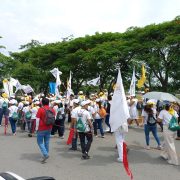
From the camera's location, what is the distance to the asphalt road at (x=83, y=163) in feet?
25.8

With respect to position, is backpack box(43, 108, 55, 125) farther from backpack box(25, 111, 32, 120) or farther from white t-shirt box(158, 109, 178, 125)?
backpack box(25, 111, 32, 120)

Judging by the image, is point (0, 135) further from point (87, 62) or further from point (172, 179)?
point (87, 62)

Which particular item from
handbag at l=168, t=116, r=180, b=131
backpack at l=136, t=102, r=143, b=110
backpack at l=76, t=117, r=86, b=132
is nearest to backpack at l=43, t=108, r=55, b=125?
backpack at l=76, t=117, r=86, b=132

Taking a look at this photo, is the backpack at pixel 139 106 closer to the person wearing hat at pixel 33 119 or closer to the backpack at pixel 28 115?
the backpack at pixel 28 115

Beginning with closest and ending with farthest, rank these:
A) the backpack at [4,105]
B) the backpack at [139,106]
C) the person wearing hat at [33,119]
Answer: the person wearing hat at [33,119] → the backpack at [4,105] → the backpack at [139,106]

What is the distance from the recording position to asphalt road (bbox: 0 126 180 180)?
7.85 m

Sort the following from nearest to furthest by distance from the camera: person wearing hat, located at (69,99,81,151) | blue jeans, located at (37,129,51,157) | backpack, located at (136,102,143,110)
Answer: blue jeans, located at (37,129,51,157) < person wearing hat, located at (69,99,81,151) < backpack, located at (136,102,143,110)

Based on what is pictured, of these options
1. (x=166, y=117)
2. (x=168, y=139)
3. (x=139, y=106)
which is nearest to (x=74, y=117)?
(x=166, y=117)

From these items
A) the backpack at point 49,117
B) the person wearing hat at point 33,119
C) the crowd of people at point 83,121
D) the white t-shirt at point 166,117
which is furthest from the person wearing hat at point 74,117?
the person wearing hat at point 33,119

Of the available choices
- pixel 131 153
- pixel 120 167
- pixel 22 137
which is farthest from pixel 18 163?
pixel 22 137

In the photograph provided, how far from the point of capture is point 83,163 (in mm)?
8969

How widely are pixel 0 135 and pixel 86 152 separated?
18.1 ft

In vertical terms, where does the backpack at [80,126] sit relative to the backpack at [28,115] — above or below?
below

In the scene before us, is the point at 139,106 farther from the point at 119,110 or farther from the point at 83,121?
the point at 119,110
